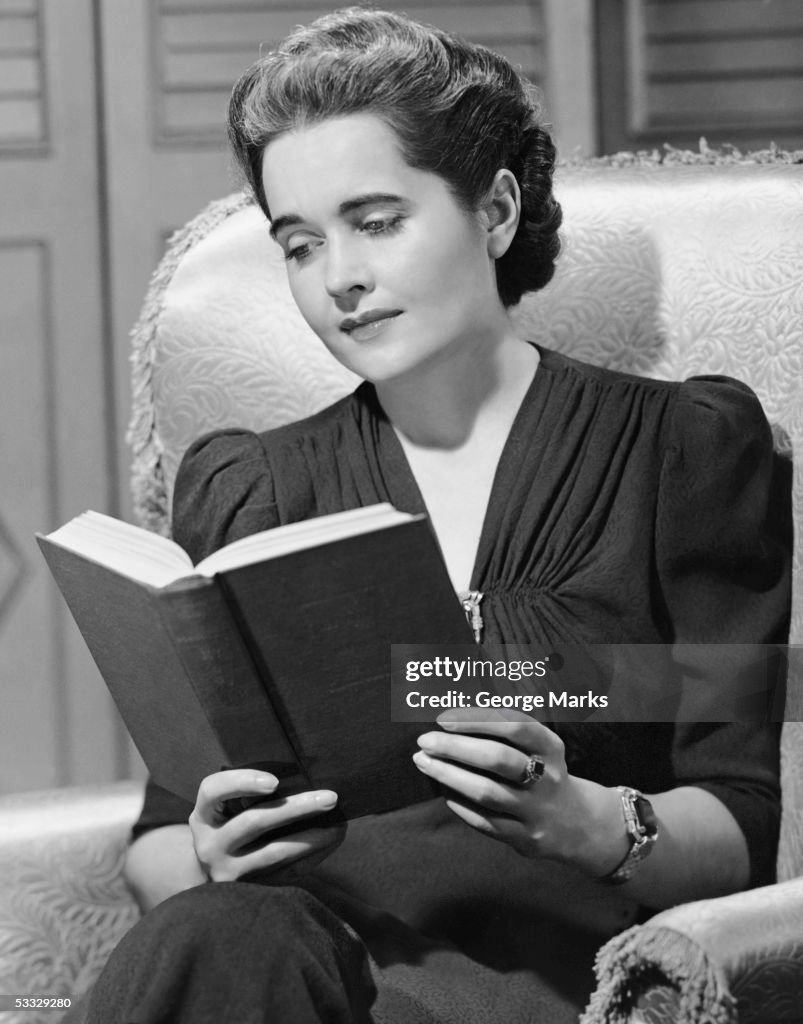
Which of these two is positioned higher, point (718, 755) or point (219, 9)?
point (219, 9)

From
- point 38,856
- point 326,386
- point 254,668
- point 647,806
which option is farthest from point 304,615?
point 326,386

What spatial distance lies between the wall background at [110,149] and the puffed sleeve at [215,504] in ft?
2.17

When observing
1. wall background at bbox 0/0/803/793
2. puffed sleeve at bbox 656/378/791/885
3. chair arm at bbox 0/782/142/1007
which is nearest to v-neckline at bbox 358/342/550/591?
puffed sleeve at bbox 656/378/791/885

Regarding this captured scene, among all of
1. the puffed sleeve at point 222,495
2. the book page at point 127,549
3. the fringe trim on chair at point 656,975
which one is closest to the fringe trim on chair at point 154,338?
the puffed sleeve at point 222,495

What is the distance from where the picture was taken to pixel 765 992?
0.70 m

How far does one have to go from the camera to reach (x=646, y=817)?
0.83 metres

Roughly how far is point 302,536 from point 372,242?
0.26m

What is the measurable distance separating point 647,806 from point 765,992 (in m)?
0.16

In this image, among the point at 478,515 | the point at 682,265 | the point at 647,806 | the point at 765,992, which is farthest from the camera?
the point at 682,265

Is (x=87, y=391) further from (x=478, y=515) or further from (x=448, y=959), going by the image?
(x=448, y=959)

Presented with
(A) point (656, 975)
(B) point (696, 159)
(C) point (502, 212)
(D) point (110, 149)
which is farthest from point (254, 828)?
(D) point (110, 149)

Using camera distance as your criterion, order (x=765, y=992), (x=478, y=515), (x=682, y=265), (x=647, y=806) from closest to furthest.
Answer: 1. (x=765, y=992)
2. (x=647, y=806)
3. (x=478, y=515)
4. (x=682, y=265)

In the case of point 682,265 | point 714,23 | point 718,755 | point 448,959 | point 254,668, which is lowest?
point 448,959

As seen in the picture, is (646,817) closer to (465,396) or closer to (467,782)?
(467,782)
